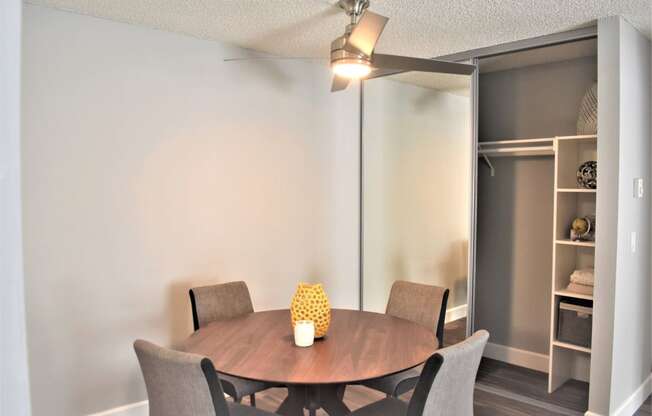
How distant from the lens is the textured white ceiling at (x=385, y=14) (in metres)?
2.56

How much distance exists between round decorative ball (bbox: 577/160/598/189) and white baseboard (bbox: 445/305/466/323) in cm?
116

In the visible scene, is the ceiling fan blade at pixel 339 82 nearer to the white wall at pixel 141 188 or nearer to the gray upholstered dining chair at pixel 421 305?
the white wall at pixel 141 188

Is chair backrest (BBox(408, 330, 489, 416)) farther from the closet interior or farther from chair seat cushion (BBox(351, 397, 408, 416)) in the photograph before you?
the closet interior

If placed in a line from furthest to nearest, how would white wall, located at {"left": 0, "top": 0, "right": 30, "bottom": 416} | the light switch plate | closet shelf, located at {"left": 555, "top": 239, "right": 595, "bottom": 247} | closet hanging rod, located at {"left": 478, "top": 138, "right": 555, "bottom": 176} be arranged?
closet hanging rod, located at {"left": 478, "top": 138, "right": 555, "bottom": 176} < closet shelf, located at {"left": 555, "top": 239, "right": 595, "bottom": 247} < the light switch plate < white wall, located at {"left": 0, "top": 0, "right": 30, "bottom": 416}

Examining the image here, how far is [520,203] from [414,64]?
1.86m

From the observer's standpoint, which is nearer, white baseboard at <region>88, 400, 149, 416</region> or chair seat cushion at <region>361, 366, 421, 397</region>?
chair seat cushion at <region>361, 366, 421, 397</region>

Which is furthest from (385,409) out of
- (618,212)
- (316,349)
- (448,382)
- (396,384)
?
(618,212)

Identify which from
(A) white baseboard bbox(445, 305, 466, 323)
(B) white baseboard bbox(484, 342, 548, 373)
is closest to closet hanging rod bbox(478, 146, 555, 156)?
(A) white baseboard bbox(445, 305, 466, 323)

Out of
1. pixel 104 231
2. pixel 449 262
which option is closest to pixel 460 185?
pixel 449 262

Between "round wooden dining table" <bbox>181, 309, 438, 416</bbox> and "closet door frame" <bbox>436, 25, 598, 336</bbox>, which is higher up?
"closet door frame" <bbox>436, 25, 598, 336</bbox>

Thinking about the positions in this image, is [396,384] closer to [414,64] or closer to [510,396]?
[510,396]

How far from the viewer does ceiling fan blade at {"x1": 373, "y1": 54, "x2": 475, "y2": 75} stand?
243 centimetres

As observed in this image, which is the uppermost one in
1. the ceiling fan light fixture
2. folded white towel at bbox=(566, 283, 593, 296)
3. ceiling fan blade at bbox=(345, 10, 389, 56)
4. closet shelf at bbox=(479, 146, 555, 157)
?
ceiling fan blade at bbox=(345, 10, 389, 56)

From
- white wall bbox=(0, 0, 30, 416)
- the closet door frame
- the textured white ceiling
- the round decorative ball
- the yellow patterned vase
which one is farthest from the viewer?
the closet door frame
